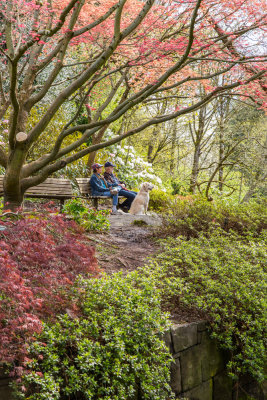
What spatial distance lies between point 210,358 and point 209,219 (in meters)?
3.57

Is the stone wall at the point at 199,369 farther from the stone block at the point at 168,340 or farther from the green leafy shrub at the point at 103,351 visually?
the green leafy shrub at the point at 103,351

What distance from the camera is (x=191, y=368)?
3.62 metres

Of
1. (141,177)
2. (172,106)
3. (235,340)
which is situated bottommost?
(235,340)

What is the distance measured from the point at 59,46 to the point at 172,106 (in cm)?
1258

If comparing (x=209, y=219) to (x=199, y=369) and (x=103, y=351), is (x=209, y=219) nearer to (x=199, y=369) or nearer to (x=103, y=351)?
(x=199, y=369)

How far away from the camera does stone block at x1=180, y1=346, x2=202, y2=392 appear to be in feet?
11.6

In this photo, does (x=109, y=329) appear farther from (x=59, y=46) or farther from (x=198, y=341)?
(x=59, y=46)

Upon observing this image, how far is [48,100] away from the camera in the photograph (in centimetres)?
1207

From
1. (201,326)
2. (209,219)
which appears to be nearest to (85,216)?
(209,219)

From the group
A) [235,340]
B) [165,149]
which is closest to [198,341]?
[235,340]

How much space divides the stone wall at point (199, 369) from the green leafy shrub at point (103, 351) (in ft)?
0.67

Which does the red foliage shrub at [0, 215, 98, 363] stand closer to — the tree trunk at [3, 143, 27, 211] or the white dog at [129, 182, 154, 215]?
the tree trunk at [3, 143, 27, 211]

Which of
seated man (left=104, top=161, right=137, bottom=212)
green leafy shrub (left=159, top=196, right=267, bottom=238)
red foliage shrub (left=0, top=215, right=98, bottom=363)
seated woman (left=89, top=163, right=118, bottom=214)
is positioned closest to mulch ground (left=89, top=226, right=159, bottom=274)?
green leafy shrub (left=159, top=196, right=267, bottom=238)

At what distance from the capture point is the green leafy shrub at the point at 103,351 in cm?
252
